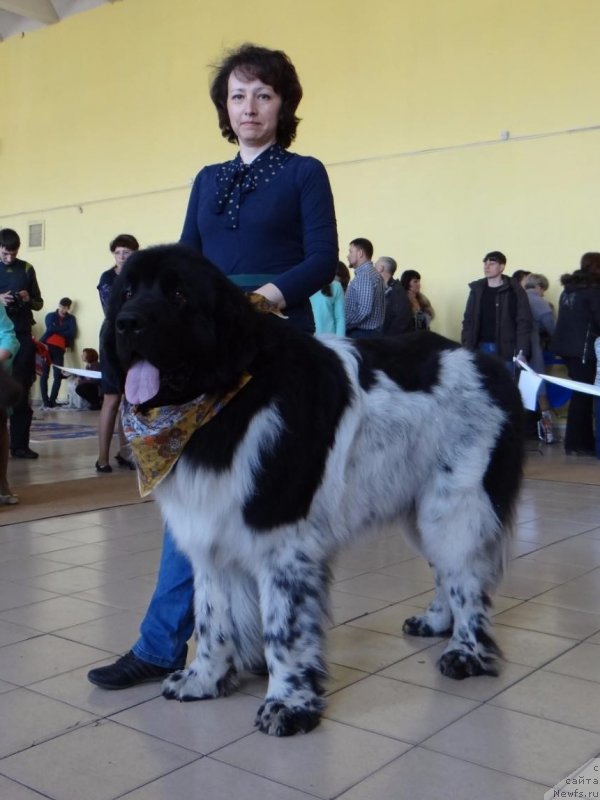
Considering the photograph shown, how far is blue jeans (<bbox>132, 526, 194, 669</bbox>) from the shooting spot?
2740 mm

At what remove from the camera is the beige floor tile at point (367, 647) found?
9.61 ft

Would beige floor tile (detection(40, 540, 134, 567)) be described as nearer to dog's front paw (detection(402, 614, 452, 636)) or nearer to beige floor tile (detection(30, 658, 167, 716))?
beige floor tile (detection(30, 658, 167, 716))

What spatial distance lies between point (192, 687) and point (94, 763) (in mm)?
472

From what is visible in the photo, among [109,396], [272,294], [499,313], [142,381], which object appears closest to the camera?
[142,381]

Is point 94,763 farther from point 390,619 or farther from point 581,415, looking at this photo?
point 581,415

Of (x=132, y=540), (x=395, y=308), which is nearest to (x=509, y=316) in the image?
(x=395, y=308)

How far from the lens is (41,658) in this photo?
9.65 feet

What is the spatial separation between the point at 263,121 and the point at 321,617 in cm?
151

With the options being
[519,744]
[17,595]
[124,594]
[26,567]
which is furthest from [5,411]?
[519,744]

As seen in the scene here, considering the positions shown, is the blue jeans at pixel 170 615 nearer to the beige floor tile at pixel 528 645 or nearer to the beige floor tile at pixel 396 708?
the beige floor tile at pixel 396 708

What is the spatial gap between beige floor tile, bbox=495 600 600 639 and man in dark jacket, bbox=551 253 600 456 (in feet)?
Answer: 16.5

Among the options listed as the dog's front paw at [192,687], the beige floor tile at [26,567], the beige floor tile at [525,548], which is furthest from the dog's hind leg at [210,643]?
the beige floor tile at [525,548]

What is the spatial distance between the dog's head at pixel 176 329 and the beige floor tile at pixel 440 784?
1.05 m

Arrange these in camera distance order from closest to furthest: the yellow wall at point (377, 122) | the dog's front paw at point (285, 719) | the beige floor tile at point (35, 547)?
1. the dog's front paw at point (285, 719)
2. the beige floor tile at point (35, 547)
3. the yellow wall at point (377, 122)
